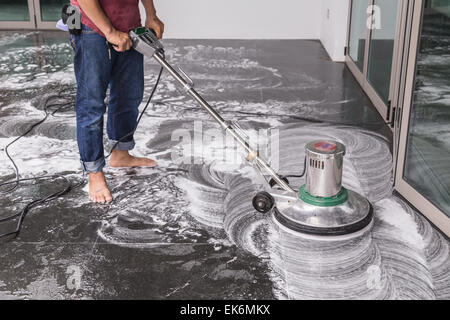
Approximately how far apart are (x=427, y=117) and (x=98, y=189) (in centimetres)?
133

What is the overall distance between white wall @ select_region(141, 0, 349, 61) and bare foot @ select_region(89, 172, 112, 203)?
10.8ft

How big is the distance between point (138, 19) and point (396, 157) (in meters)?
1.14

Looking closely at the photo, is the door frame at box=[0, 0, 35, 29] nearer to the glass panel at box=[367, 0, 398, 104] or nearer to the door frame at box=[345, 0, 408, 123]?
the door frame at box=[345, 0, 408, 123]

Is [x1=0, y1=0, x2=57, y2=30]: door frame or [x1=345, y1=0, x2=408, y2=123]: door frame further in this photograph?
[x1=0, y1=0, x2=57, y2=30]: door frame

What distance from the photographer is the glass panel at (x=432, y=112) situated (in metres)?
2.21

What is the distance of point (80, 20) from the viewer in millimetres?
2119

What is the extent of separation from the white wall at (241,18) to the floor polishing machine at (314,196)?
3.31m

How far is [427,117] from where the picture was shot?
238cm

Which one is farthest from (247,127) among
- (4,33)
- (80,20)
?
(4,33)

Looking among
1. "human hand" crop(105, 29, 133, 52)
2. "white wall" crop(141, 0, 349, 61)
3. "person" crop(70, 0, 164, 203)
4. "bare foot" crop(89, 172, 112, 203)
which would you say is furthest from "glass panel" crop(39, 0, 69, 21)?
"human hand" crop(105, 29, 133, 52)

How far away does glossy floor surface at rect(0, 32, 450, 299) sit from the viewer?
5.83 ft

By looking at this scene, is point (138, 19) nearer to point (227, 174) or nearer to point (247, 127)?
point (227, 174)
